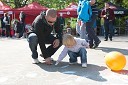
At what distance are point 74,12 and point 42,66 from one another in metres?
17.1

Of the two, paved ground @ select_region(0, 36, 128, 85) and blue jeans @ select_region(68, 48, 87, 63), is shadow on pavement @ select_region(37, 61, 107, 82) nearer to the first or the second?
paved ground @ select_region(0, 36, 128, 85)

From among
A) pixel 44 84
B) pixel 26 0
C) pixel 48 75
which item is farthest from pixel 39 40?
pixel 26 0

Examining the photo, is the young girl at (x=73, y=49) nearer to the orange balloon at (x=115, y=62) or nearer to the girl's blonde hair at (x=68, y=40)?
the girl's blonde hair at (x=68, y=40)

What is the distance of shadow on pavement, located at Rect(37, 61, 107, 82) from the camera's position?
19.8 ft

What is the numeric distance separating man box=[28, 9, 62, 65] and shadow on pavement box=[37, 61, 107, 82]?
35 cm

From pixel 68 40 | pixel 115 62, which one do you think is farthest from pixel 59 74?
pixel 115 62

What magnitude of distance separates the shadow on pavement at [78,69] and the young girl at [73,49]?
0.59 feet

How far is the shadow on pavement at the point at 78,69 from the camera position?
6.02m

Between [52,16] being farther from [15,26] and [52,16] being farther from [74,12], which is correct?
[74,12]

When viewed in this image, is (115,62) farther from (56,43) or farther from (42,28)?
(42,28)

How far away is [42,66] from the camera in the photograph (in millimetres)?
7035

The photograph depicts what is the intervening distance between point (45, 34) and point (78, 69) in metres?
1.16

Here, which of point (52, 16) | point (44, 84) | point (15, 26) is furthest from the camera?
point (15, 26)

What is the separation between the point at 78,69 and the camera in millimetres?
6680
